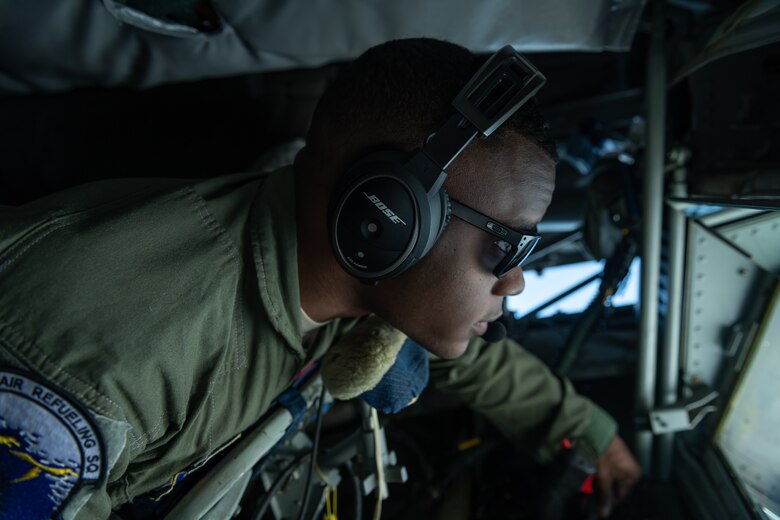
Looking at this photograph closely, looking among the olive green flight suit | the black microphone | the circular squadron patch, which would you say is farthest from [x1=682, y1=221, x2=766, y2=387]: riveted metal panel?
the circular squadron patch

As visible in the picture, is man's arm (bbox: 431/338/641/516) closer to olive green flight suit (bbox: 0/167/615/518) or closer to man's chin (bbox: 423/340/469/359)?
man's chin (bbox: 423/340/469/359)

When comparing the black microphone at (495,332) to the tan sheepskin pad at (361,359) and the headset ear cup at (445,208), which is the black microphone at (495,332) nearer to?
the tan sheepskin pad at (361,359)

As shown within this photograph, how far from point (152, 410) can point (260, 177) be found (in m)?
0.58

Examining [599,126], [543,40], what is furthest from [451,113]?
[599,126]

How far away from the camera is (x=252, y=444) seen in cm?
102

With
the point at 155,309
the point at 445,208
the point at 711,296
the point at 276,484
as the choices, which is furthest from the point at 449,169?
the point at 711,296

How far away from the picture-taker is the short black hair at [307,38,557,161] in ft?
2.98

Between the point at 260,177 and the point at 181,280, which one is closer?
the point at 181,280

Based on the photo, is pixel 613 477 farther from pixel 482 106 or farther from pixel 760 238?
pixel 482 106

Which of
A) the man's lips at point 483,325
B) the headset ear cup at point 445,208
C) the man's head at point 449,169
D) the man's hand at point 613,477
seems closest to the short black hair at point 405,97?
the man's head at point 449,169

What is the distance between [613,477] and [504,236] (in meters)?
1.01

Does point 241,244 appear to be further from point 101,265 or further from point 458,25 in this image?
point 458,25

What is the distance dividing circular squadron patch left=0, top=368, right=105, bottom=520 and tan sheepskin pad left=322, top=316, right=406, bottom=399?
0.46 m

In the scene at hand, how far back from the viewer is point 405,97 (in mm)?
924
